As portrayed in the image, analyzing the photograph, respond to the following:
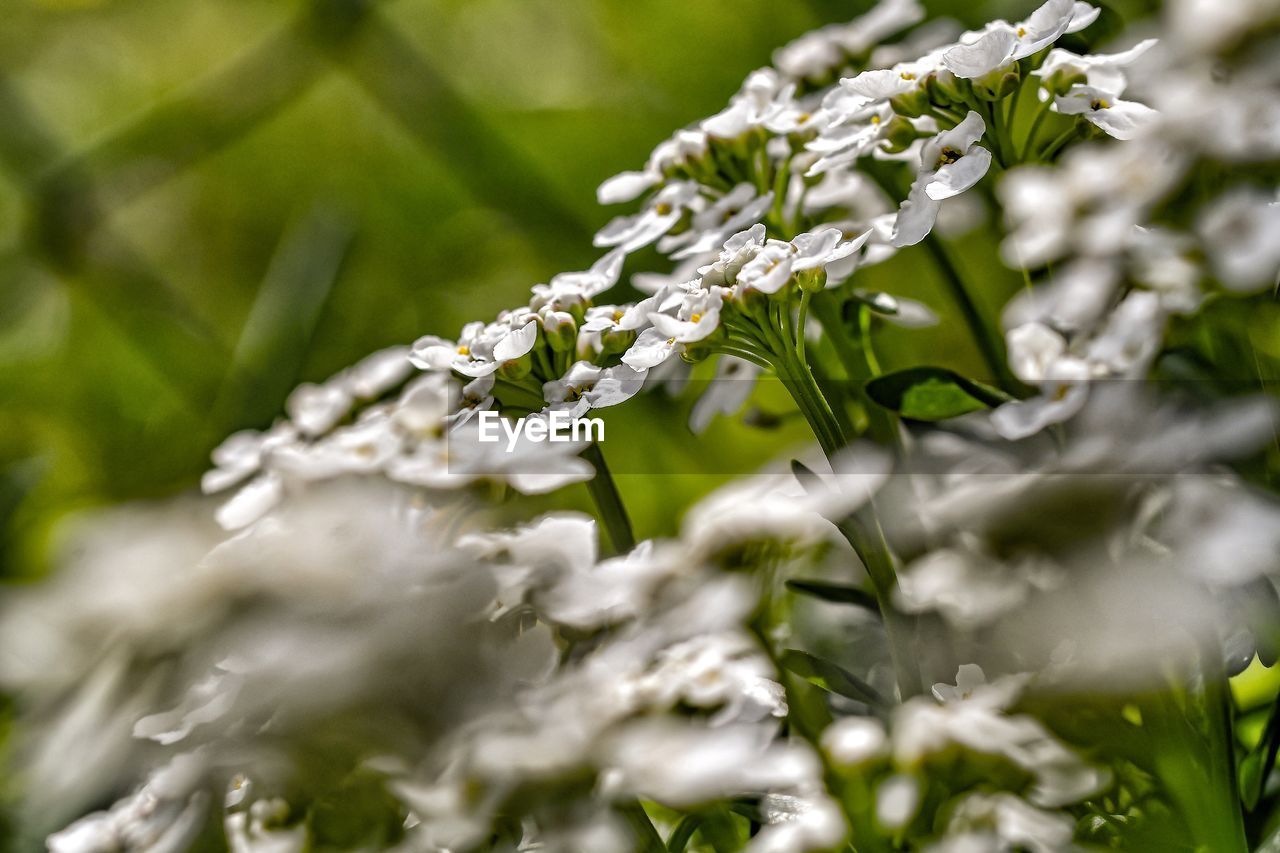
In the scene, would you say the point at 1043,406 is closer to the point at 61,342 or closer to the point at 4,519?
the point at 4,519

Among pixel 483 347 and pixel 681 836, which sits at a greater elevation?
pixel 483 347

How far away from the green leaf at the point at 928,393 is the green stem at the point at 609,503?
8 cm

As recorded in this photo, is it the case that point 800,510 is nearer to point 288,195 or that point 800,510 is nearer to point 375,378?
point 375,378

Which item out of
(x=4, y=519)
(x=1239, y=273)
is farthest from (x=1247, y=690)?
(x=4, y=519)

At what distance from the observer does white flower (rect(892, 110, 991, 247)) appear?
0.92 feet

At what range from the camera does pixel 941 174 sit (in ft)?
0.95

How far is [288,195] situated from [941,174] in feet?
3.57

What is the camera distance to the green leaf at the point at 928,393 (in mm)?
328

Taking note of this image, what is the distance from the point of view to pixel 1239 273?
33 centimetres

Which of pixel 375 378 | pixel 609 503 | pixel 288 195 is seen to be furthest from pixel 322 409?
pixel 288 195

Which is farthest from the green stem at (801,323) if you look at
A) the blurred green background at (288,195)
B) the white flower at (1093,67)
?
the blurred green background at (288,195)

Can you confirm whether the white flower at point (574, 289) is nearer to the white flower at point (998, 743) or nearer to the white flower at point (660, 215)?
the white flower at point (660, 215)

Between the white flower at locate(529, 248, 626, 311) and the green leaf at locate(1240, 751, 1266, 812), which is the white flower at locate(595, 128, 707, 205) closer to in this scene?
the white flower at locate(529, 248, 626, 311)

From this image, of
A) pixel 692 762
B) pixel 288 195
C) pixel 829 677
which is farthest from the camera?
pixel 288 195
